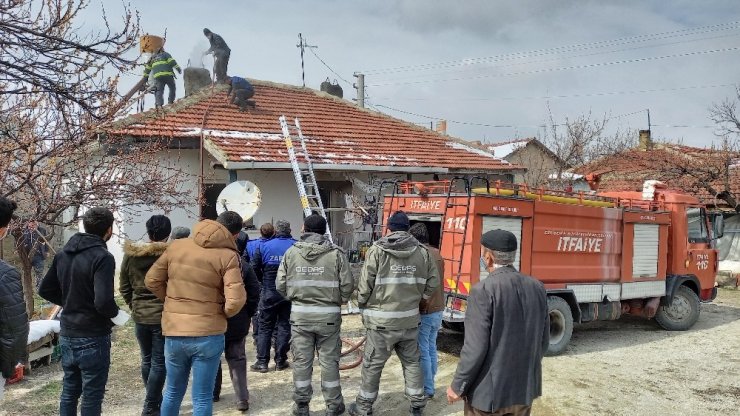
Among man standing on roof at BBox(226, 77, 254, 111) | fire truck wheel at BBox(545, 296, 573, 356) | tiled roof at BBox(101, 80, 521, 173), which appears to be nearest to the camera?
fire truck wheel at BBox(545, 296, 573, 356)

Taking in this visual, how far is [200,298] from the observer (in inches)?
155

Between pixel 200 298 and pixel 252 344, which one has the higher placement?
pixel 200 298

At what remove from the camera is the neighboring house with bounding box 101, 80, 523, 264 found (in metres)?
10.4

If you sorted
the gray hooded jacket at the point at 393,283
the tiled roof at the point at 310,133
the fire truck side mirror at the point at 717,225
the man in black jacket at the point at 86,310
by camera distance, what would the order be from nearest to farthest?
1. the man in black jacket at the point at 86,310
2. the gray hooded jacket at the point at 393,283
3. the fire truck side mirror at the point at 717,225
4. the tiled roof at the point at 310,133

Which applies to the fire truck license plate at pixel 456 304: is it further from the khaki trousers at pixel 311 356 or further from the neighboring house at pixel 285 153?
the neighboring house at pixel 285 153

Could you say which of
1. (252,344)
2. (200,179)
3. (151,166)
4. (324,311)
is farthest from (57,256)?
(200,179)

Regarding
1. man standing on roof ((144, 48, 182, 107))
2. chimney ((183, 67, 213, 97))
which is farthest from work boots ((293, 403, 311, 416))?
chimney ((183, 67, 213, 97))

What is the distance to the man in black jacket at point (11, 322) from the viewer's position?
9.95 ft

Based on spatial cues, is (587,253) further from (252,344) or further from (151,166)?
→ (151,166)

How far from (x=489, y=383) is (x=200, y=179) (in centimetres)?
781

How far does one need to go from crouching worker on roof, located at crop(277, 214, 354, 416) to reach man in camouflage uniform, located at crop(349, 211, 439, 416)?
229 mm

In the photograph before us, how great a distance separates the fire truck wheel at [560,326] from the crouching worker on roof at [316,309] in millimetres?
3685

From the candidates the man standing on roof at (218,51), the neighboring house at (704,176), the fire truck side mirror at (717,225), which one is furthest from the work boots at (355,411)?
the neighboring house at (704,176)

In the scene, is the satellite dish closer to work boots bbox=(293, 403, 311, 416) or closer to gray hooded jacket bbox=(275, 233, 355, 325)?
gray hooded jacket bbox=(275, 233, 355, 325)
